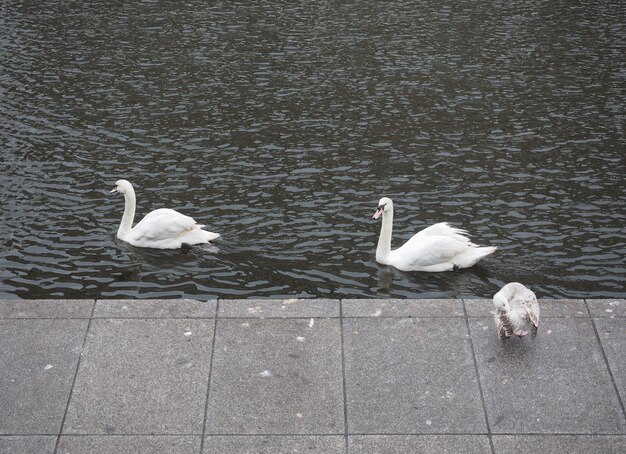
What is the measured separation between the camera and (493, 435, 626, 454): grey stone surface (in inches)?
282

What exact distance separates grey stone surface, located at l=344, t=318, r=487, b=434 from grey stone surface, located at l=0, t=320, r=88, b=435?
243 cm

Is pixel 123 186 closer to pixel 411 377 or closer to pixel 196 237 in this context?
pixel 196 237

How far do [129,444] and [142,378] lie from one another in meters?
0.88

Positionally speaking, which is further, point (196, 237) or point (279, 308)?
point (196, 237)

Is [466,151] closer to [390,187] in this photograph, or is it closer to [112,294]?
[390,187]

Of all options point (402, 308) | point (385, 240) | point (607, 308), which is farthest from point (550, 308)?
point (385, 240)

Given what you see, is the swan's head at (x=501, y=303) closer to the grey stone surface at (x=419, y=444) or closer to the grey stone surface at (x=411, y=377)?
the grey stone surface at (x=411, y=377)

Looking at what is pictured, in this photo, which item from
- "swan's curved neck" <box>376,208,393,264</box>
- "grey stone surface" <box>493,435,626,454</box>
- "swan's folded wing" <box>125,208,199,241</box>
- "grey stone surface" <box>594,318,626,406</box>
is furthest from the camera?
"swan's folded wing" <box>125,208,199,241</box>

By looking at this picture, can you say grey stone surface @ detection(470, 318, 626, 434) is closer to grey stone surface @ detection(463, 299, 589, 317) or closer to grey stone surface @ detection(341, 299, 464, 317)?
grey stone surface @ detection(463, 299, 589, 317)

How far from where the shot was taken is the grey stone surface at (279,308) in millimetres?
8984

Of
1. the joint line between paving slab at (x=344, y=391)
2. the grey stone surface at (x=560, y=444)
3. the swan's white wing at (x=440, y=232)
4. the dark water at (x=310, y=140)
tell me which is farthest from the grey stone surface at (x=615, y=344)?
the swan's white wing at (x=440, y=232)

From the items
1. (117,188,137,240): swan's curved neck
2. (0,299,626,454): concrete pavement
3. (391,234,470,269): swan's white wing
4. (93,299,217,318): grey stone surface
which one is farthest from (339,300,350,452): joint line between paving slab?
(117,188,137,240): swan's curved neck

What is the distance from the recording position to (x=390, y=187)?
14.3m

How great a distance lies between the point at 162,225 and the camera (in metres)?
12.7
